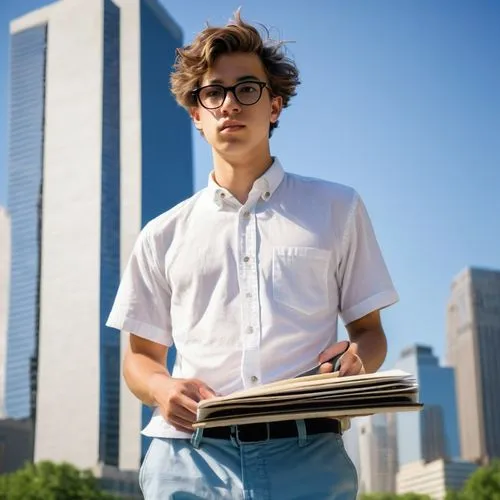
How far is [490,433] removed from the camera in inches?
3469

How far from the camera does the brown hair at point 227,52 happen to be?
1.53m

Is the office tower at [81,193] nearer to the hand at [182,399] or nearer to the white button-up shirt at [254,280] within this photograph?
the white button-up shirt at [254,280]

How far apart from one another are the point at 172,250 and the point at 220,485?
39cm

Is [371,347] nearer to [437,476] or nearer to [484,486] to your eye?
[484,486]

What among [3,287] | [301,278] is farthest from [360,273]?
[3,287]

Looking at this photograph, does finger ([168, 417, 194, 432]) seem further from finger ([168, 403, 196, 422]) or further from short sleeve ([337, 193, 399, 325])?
short sleeve ([337, 193, 399, 325])

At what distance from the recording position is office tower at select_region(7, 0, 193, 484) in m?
54.2

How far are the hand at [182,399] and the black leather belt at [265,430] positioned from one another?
0.15ft

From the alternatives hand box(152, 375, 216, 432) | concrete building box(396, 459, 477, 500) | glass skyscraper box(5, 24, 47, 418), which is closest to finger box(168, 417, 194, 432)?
hand box(152, 375, 216, 432)

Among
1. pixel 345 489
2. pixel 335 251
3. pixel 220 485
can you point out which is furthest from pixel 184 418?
pixel 335 251

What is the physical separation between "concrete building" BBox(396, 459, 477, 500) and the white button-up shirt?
7157cm

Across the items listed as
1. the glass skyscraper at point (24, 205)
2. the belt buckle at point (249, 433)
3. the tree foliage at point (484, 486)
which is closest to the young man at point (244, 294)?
the belt buckle at point (249, 433)

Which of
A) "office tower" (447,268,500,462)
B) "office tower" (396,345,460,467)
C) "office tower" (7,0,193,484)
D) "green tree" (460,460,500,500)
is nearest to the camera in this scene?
"green tree" (460,460,500,500)

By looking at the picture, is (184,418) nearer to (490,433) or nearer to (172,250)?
(172,250)
